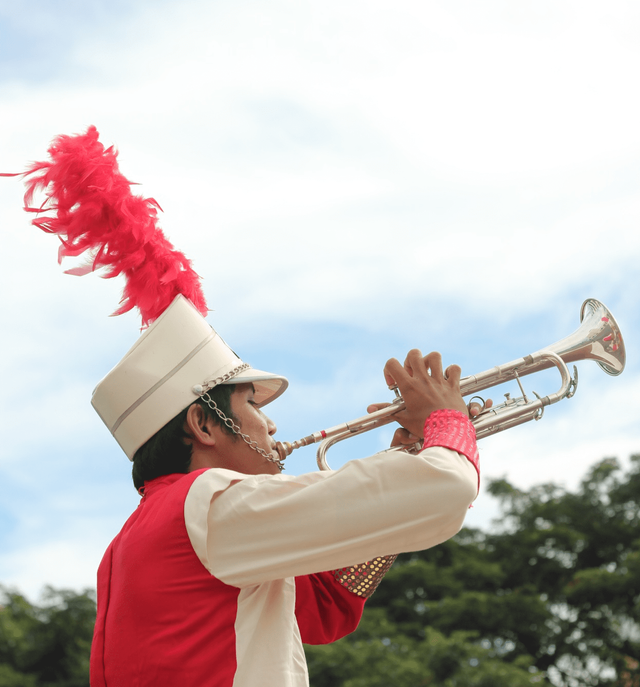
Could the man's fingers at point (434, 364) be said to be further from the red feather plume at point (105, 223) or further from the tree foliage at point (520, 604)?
the tree foliage at point (520, 604)

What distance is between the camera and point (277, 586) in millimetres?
A: 2559

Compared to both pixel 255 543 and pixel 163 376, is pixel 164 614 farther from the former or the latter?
pixel 163 376

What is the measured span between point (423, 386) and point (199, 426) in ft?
2.43

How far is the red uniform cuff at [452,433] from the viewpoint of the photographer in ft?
8.25

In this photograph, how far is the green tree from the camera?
1639 cm

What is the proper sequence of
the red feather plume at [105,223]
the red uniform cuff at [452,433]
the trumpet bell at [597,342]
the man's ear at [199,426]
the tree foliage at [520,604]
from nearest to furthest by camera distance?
the red uniform cuff at [452,433] → the man's ear at [199,426] → the red feather plume at [105,223] → the trumpet bell at [597,342] → the tree foliage at [520,604]

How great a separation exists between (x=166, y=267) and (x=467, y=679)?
11221 mm

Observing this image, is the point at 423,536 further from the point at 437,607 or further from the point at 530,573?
the point at 530,573

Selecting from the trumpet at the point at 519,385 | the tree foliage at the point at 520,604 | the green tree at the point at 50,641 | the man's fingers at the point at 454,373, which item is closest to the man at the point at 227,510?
the man's fingers at the point at 454,373

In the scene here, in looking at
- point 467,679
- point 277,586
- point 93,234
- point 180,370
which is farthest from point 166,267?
point 467,679

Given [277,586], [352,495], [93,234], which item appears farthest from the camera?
[93,234]

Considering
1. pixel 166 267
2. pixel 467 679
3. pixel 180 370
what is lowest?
pixel 467 679

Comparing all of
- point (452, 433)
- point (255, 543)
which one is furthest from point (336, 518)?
point (452, 433)

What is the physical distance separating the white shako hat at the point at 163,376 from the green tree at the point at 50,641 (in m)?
14.6
